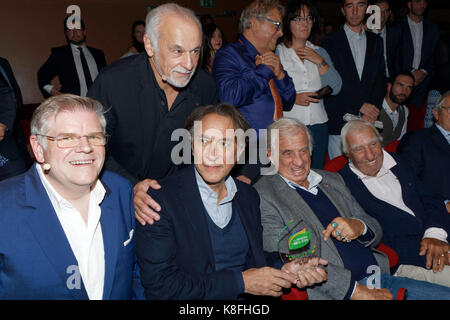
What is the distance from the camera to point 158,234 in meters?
1.79

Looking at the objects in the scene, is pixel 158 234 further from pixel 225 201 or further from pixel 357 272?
pixel 357 272

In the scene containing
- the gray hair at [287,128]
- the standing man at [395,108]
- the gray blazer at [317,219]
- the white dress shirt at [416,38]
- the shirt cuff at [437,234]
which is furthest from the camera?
the white dress shirt at [416,38]

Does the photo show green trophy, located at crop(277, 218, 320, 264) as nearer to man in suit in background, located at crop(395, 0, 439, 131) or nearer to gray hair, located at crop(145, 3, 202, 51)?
gray hair, located at crop(145, 3, 202, 51)

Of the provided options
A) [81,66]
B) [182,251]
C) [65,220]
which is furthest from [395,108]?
[81,66]

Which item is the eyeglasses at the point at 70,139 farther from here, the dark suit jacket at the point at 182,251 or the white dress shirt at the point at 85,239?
the dark suit jacket at the point at 182,251

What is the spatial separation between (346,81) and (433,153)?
1.00 meters

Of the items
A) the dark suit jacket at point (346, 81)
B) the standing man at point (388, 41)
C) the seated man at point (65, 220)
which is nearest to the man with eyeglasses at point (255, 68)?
the dark suit jacket at point (346, 81)

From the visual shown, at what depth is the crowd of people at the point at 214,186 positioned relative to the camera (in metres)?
1.60

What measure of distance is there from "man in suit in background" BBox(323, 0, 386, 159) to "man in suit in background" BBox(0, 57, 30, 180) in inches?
98.3

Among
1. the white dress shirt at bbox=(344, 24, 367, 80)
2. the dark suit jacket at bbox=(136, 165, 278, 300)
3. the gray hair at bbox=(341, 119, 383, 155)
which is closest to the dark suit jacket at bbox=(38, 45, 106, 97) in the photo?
the white dress shirt at bbox=(344, 24, 367, 80)

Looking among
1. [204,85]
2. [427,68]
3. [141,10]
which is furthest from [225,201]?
[141,10]

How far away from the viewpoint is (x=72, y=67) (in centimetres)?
489

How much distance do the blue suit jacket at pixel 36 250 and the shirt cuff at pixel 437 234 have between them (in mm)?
1892
